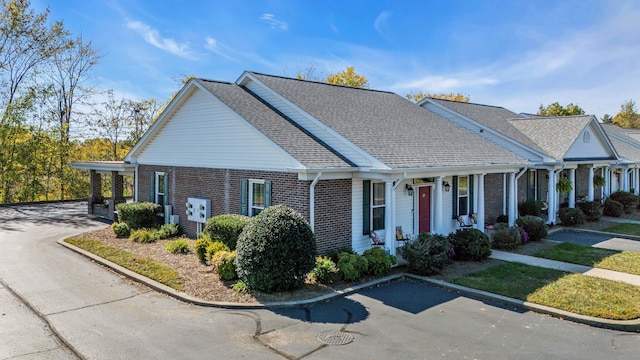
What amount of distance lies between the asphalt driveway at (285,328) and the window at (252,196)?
4115mm

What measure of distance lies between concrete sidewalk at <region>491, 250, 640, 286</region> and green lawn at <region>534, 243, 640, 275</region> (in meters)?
0.40

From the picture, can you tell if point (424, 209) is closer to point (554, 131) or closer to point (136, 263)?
point (136, 263)

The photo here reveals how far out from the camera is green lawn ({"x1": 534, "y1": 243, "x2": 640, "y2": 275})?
39.1 ft

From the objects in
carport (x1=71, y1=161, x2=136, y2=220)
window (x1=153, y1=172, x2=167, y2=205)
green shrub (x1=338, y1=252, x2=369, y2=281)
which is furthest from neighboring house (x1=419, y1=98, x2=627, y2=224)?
carport (x1=71, y1=161, x2=136, y2=220)

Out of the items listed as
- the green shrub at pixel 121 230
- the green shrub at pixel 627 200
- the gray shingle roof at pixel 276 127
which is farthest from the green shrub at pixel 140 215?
the green shrub at pixel 627 200

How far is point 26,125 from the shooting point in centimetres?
2925

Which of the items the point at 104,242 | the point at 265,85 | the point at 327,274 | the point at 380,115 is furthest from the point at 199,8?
the point at 327,274

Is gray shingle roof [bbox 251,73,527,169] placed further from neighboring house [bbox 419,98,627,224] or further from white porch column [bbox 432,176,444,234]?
neighboring house [bbox 419,98,627,224]

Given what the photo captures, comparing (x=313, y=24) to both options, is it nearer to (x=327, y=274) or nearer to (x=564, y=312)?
(x=327, y=274)

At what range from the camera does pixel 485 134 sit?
67.4ft

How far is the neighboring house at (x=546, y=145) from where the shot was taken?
19.2m

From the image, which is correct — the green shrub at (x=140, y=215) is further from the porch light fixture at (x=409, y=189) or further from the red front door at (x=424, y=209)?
the red front door at (x=424, y=209)

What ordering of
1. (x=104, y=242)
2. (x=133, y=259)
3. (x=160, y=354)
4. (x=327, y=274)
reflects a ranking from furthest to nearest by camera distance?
(x=104, y=242), (x=133, y=259), (x=327, y=274), (x=160, y=354)

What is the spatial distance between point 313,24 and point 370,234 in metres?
13.1
